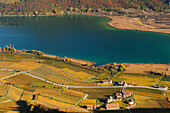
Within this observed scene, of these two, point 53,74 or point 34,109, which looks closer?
point 34,109

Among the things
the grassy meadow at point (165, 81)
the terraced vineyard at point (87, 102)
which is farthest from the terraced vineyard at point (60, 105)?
the grassy meadow at point (165, 81)

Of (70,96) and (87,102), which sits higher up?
(87,102)

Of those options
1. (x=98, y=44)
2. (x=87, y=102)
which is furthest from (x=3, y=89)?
(x=98, y=44)

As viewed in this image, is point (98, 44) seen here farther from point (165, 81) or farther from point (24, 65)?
point (165, 81)

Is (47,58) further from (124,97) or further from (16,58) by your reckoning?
(124,97)

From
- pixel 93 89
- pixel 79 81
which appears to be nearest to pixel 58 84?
pixel 79 81

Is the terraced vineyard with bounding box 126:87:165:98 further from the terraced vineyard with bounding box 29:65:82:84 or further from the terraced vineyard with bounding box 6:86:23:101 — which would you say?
the terraced vineyard with bounding box 6:86:23:101

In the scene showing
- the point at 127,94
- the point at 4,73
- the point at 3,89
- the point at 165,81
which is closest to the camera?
the point at 127,94

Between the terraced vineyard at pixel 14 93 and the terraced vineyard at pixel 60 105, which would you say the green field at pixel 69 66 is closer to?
the terraced vineyard at pixel 14 93

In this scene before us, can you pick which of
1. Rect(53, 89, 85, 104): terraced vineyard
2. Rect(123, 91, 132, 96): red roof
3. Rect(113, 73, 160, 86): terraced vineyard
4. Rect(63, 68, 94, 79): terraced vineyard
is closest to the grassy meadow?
Rect(113, 73, 160, 86): terraced vineyard

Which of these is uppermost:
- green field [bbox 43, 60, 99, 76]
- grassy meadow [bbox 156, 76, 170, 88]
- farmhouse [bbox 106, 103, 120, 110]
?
grassy meadow [bbox 156, 76, 170, 88]

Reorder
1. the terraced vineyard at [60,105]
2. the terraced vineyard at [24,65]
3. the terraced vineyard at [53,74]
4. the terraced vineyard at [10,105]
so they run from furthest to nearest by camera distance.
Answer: the terraced vineyard at [24,65] → the terraced vineyard at [53,74] → the terraced vineyard at [10,105] → the terraced vineyard at [60,105]
